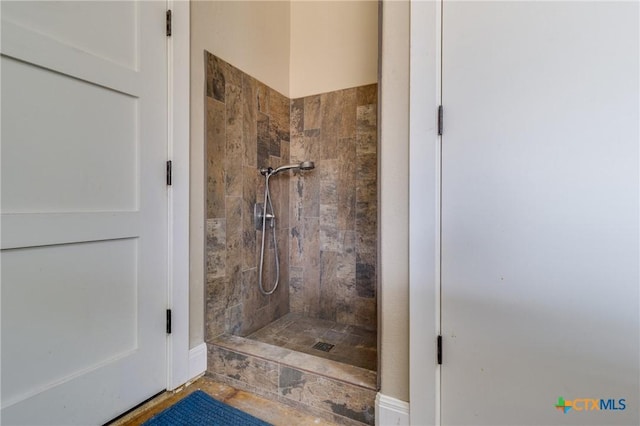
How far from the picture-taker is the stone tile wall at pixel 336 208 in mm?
1980

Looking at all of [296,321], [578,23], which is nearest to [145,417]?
[296,321]

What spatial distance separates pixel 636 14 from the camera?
0.78 meters

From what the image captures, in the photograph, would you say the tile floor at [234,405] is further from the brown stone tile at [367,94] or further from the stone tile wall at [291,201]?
the brown stone tile at [367,94]

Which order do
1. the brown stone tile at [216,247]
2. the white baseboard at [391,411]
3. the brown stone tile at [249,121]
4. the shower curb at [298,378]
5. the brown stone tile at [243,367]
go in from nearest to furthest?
1. the white baseboard at [391,411]
2. the shower curb at [298,378]
3. the brown stone tile at [243,367]
4. the brown stone tile at [216,247]
5. the brown stone tile at [249,121]

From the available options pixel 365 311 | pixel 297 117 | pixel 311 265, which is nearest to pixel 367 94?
pixel 297 117

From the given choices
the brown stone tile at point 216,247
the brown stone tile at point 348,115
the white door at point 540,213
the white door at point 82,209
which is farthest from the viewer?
the brown stone tile at point 348,115

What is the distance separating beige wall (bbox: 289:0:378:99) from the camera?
1.99 meters

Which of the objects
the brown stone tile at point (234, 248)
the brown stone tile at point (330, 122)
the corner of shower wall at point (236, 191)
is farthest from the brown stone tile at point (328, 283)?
the brown stone tile at point (330, 122)

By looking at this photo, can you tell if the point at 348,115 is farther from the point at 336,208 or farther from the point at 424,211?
the point at 424,211

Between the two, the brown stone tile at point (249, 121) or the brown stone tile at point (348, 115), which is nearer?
the brown stone tile at point (249, 121)

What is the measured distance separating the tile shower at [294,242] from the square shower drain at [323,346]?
0.04 meters

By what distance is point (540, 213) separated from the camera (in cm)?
88

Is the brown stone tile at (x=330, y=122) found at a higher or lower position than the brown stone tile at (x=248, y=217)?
higher

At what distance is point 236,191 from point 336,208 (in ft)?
2.38
